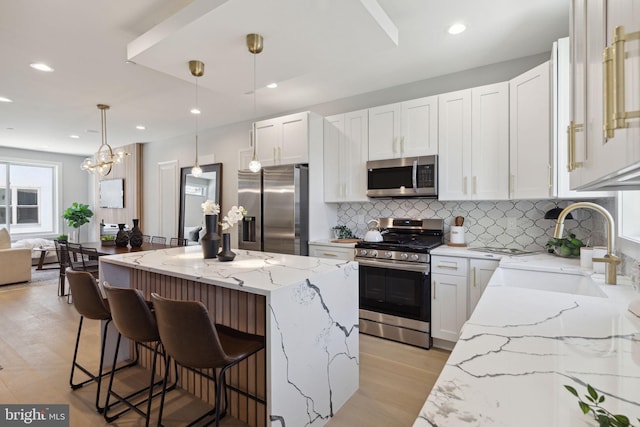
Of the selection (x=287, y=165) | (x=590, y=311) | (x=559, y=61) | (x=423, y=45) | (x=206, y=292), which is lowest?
(x=206, y=292)

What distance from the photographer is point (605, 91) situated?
56 centimetres

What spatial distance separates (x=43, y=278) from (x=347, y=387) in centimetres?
645

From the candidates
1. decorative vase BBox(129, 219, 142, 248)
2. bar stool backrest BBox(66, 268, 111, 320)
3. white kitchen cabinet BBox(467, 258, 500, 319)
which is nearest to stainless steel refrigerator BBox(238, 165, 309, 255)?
decorative vase BBox(129, 219, 142, 248)

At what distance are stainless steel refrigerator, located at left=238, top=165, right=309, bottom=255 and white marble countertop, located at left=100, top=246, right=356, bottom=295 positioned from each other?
1.02 m

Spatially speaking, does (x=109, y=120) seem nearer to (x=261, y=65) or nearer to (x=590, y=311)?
(x=261, y=65)

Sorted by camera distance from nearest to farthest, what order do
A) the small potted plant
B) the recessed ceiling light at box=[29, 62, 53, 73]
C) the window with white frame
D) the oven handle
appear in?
the oven handle → the recessed ceiling light at box=[29, 62, 53, 73] → the window with white frame → the small potted plant

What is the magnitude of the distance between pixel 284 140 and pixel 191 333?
288 centimetres

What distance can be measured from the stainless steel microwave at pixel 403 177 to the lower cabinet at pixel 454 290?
2.34 ft

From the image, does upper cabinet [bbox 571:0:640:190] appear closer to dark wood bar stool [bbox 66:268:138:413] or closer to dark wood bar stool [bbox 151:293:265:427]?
dark wood bar stool [bbox 151:293:265:427]

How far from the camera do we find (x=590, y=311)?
4.18 ft

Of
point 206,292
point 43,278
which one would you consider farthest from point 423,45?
point 43,278

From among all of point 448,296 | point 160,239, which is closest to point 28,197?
point 160,239

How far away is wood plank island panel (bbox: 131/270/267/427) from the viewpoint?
6.42 feet

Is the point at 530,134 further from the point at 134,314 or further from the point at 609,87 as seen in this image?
the point at 134,314
